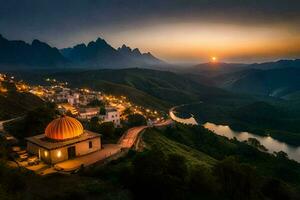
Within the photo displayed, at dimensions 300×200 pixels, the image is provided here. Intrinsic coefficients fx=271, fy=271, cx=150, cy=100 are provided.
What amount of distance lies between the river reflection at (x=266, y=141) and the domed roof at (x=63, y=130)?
10023 cm

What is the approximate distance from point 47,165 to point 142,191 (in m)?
14.0

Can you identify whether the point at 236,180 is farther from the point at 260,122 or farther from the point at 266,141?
the point at 260,122

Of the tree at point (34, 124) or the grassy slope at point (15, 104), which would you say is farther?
the grassy slope at point (15, 104)

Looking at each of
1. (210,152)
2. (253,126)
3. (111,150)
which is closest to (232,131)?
(253,126)

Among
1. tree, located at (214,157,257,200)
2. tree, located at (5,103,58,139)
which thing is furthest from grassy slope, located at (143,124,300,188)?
tree, located at (214,157,257,200)

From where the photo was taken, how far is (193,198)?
1081 inches

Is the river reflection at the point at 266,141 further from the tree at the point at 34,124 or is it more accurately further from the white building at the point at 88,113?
the tree at the point at 34,124

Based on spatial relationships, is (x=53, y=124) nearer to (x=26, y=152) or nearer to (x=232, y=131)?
(x=26, y=152)

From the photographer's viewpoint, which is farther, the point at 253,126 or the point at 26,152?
the point at 253,126

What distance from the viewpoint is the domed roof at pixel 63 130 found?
1395 inches

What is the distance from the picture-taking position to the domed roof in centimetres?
3544

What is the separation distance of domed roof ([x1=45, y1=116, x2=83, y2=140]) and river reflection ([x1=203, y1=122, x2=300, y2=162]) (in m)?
100

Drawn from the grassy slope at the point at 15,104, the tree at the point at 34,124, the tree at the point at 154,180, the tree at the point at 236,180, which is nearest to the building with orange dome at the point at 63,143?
the tree at the point at 34,124

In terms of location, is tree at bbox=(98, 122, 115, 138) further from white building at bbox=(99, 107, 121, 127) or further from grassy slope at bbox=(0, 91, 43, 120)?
white building at bbox=(99, 107, 121, 127)
